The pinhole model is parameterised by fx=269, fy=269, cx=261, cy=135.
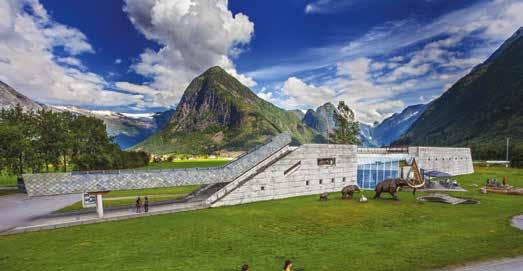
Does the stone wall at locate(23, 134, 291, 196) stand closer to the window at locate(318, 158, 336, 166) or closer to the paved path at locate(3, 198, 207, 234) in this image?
the paved path at locate(3, 198, 207, 234)

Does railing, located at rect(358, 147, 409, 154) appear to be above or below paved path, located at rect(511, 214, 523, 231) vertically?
above

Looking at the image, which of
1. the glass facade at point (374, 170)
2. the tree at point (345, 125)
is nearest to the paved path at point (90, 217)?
the glass facade at point (374, 170)

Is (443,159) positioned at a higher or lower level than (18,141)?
lower

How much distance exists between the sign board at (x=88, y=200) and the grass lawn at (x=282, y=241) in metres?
5.54

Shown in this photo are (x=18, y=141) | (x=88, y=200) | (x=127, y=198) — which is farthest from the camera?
(x=18, y=141)

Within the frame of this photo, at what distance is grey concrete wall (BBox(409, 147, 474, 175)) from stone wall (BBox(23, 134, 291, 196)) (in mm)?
39070

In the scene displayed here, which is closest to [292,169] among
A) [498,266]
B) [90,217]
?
[90,217]

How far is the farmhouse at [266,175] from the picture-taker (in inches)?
1139

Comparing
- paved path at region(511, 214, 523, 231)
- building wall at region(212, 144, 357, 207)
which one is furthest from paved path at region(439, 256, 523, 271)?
building wall at region(212, 144, 357, 207)

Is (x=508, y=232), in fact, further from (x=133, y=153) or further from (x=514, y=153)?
(x=133, y=153)

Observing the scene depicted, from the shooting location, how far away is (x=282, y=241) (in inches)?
811

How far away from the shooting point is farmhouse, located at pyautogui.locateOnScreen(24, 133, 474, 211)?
28.9 meters

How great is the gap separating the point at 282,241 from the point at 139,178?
20.2 m

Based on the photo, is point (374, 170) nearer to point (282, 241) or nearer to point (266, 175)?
point (266, 175)
